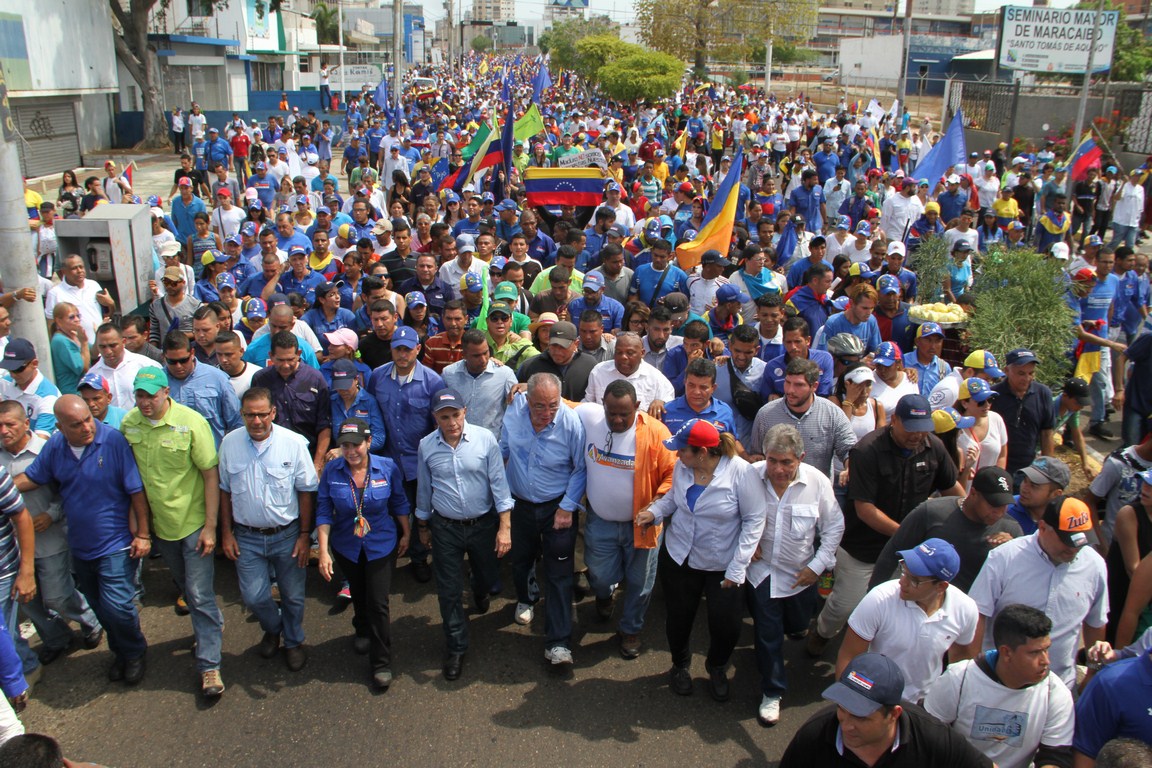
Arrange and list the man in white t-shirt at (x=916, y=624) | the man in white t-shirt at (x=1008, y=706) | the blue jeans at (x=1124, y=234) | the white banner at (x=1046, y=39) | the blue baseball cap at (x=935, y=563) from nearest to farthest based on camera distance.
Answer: the man in white t-shirt at (x=1008, y=706) < the blue baseball cap at (x=935, y=563) < the man in white t-shirt at (x=916, y=624) < the blue jeans at (x=1124, y=234) < the white banner at (x=1046, y=39)

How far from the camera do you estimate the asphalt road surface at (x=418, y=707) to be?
4680 mm

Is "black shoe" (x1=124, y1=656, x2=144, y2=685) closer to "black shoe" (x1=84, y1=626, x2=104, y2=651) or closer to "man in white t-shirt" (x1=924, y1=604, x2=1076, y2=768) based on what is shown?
"black shoe" (x1=84, y1=626, x2=104, y2=651)

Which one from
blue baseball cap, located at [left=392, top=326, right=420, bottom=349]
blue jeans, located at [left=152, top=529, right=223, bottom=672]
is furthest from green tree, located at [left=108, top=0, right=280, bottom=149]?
blue jeans, located at [left=152, top=529, right=223, bottom=672]

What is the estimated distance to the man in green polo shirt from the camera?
200 inches

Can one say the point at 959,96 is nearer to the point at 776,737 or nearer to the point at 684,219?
the point at 684,219

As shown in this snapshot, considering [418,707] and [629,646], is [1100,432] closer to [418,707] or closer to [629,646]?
[629,646]

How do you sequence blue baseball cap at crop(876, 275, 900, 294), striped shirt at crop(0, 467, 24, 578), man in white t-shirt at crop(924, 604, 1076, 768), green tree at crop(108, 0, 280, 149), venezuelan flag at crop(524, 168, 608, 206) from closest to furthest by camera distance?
man in white t-shirt at crop(924, 604, 1076, 768)
striped shirt at crop(0, 467, 24, 578)
blue baseball cap at crop(876, 275, 900, 294)
venezuelan flag at crop(524, 168, 608, 206)
green tree at crop(108, 0, 280, 149)

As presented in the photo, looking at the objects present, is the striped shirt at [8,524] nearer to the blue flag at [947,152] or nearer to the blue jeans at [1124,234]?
the blue flag at [947,152]

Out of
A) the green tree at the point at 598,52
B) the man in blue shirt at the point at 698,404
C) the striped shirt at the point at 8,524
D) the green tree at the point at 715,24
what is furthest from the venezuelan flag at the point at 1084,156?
the green tree at the point at 715,24

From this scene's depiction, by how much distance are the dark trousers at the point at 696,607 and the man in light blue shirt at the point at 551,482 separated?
2.01 ft

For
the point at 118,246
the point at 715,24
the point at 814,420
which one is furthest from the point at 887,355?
the point at 715,24

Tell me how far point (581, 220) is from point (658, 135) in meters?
12.4

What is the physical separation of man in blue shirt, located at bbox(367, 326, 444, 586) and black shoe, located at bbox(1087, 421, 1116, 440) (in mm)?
6862

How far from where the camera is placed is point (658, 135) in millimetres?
23953
